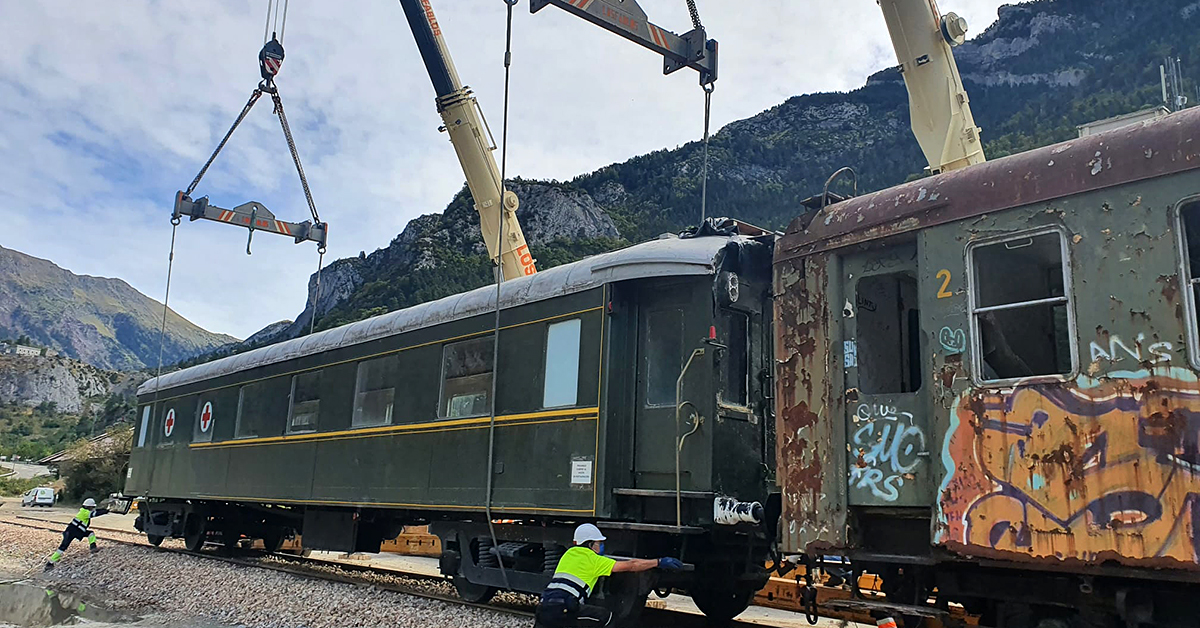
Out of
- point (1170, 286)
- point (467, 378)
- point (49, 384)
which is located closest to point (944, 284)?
point (1170, 286)

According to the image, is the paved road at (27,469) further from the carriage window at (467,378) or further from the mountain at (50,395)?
the carriage window at (467,378)

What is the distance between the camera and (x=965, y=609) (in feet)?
17.2

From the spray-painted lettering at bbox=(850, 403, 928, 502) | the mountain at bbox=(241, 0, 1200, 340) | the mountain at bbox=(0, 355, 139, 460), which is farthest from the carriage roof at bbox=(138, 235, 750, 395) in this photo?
the mountain at bbox=(0, 355, 139, 460)

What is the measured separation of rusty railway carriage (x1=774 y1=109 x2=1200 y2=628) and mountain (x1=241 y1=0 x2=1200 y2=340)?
51009 mm

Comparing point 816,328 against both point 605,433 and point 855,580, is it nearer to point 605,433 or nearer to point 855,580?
point 855,580

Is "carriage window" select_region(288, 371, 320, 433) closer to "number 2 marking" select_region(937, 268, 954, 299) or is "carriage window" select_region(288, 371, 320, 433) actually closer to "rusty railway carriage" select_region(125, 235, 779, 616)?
"rusty railway carriage" select_region(125, 235, 779, 616)

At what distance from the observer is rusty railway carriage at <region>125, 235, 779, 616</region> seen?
23.1 ft

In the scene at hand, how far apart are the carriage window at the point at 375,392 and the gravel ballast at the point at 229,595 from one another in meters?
2.00

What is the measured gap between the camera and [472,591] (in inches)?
341

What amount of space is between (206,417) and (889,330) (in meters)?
12.2

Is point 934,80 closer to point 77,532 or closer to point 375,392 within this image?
point 375,392

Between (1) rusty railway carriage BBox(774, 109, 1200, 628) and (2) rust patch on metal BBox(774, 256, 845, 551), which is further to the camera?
(2) rust patch on metal BBox(774, 256, 845, 551)

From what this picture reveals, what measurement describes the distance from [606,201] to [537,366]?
7584cm

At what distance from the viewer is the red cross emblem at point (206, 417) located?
14.4 meters
